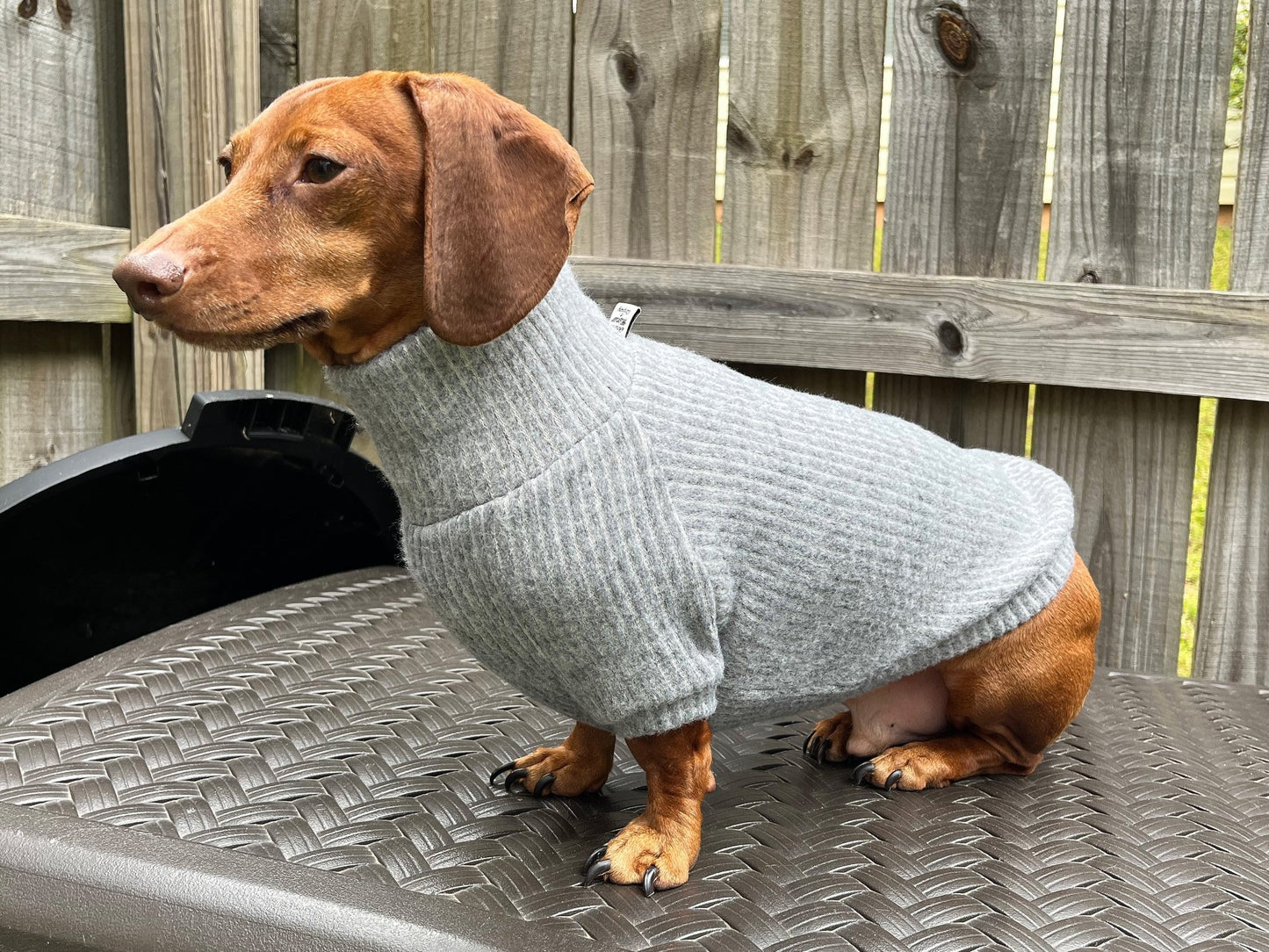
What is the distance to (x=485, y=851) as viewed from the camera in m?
1.42

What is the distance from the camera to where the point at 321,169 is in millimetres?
1141

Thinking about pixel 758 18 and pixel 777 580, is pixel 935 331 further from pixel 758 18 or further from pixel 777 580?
pixel 777 580

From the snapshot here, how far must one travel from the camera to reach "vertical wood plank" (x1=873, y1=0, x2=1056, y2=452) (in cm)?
220

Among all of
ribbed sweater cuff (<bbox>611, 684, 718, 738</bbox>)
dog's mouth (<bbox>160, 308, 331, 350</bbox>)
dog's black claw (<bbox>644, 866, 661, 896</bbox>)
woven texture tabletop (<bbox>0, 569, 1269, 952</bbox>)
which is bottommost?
woven texture tabletop (<bbox>0, 569, 1269, 952</bbox>)

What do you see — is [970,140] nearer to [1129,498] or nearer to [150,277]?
[1129,498]

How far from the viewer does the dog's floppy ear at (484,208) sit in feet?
3.71

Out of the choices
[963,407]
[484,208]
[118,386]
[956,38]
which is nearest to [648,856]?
[484,208]

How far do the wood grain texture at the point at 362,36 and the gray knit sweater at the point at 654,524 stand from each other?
1.41 metres

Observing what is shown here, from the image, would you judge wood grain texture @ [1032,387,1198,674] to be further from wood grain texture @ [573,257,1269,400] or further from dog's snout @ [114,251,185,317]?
dog's snout @ [114,251,185,317]

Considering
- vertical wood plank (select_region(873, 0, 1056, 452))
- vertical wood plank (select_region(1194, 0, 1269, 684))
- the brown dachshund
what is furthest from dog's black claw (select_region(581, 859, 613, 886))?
vertical wood plank (select_region(1194, 0, 1269, 684))

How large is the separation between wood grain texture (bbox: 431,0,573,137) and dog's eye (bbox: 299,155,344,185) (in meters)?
1.36

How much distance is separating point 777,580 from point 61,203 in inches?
71.7

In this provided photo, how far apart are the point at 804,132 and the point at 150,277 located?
61.7 inches

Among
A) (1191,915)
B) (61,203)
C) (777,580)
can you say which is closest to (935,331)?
(777,580)
